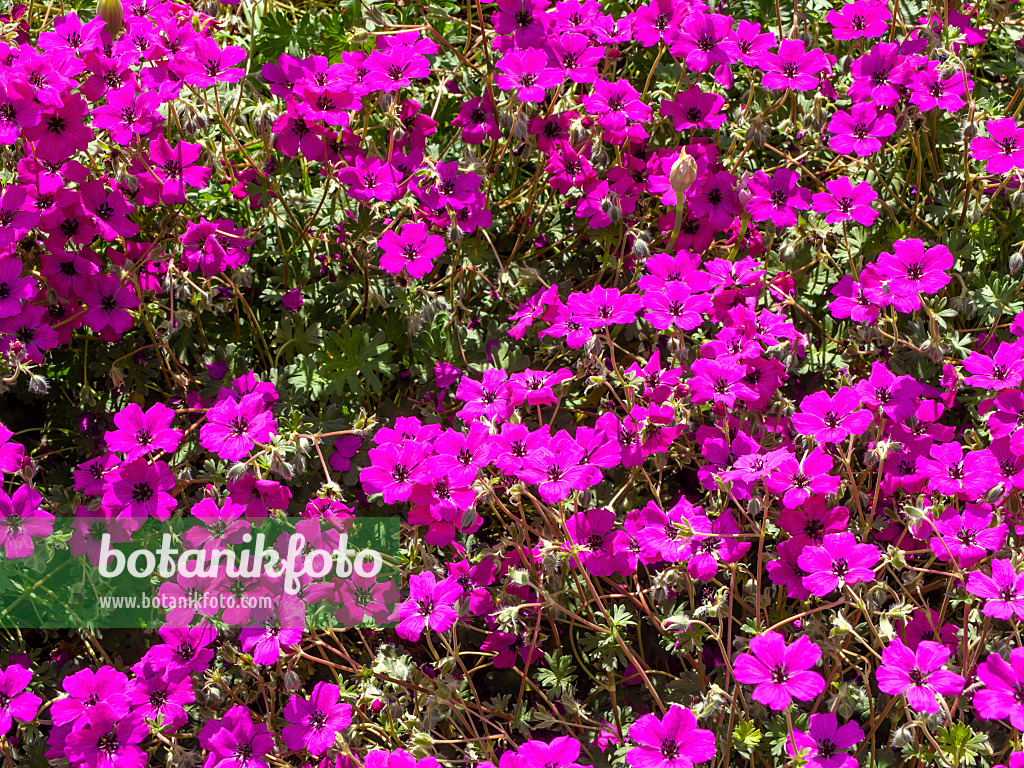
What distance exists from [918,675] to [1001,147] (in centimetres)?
135

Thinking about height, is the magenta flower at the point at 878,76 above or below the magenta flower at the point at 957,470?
above

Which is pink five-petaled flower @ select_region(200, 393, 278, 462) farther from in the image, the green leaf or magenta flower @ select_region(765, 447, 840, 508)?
magenta flower @ select_region(765, 447, 840, 508)

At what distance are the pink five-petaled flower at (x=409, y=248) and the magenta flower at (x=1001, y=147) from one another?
132cm

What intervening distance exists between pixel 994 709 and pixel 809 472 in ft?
1.83

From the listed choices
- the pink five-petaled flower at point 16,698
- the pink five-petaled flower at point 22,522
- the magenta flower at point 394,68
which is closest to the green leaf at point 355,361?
the magenta flower at point 394,68

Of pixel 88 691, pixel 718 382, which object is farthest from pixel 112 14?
pixel 718 382

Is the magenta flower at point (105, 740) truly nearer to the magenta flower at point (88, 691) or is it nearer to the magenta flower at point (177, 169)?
the magenta flower at point (88, 691)

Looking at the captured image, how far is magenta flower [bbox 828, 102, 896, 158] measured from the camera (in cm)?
244

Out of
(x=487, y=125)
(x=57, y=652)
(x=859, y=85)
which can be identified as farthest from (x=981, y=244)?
(x=57, y=652)

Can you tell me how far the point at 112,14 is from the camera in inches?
92.7

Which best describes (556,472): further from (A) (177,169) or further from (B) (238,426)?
(A) (177,169)

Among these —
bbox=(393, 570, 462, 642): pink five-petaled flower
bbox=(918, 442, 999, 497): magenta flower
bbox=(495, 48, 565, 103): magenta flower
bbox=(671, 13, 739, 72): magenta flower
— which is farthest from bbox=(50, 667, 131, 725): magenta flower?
bbox=(671, 13, 739, 72): magenta flower

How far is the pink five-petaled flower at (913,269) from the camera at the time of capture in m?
2.20

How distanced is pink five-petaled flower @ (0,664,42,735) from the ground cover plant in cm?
1
